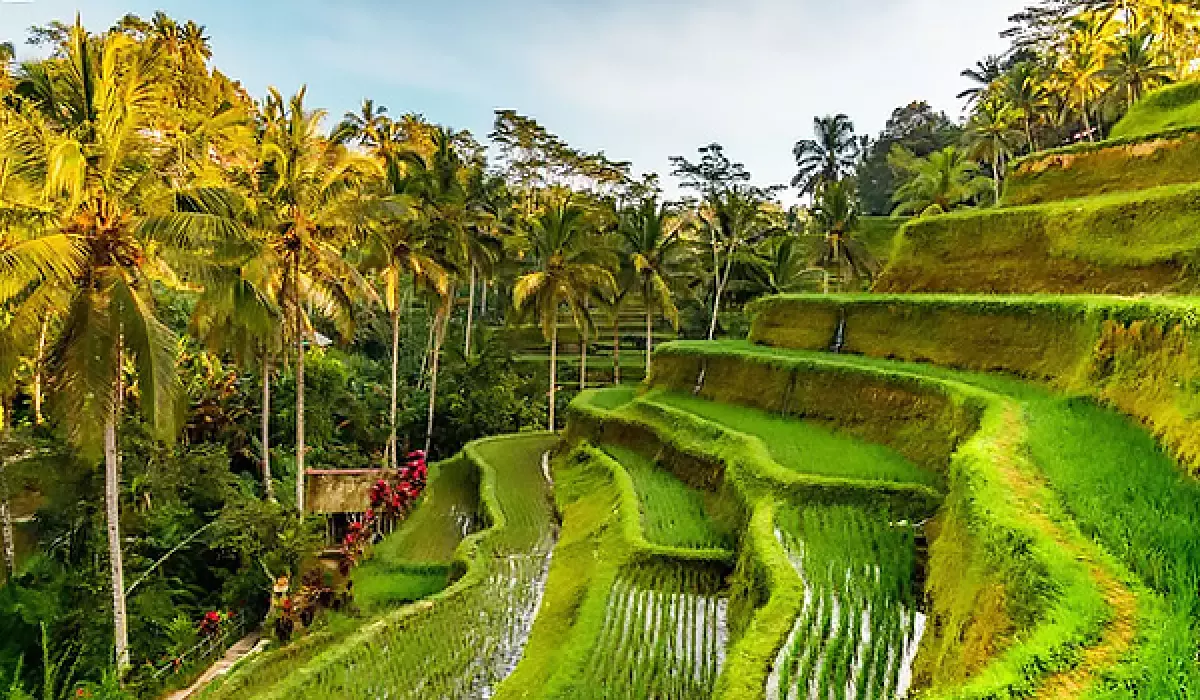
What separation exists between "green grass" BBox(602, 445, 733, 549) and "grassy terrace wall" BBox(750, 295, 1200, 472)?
388 cm

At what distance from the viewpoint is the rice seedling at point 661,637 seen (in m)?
6.15

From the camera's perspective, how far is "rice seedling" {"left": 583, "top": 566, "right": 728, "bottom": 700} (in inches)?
242

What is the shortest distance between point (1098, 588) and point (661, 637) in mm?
4057

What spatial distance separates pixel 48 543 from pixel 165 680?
3.42 m

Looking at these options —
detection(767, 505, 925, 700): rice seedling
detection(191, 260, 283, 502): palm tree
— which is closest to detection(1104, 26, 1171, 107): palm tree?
detection(767, 505, 925, 700): rice seedling

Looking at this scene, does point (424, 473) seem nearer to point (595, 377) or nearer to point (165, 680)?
point (165, 680)

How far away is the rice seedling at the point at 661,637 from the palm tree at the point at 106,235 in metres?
4.96

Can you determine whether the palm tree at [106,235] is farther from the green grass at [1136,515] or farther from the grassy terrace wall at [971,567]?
the green grass at [1136,515]

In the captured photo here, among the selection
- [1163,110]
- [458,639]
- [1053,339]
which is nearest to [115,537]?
[458,639]

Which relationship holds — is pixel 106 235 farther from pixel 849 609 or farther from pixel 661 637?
pixel 849 609

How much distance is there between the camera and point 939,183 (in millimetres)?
27812

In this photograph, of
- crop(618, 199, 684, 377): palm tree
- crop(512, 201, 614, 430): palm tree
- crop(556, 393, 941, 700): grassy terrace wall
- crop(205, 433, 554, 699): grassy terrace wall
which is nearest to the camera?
crop(556, 393, 941, 700): grassy terrace wall

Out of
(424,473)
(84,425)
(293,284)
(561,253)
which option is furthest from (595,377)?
(84,425)

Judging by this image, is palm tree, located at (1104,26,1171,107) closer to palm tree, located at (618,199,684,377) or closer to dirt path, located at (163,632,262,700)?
palm tree, located at (618,199,684,377)
